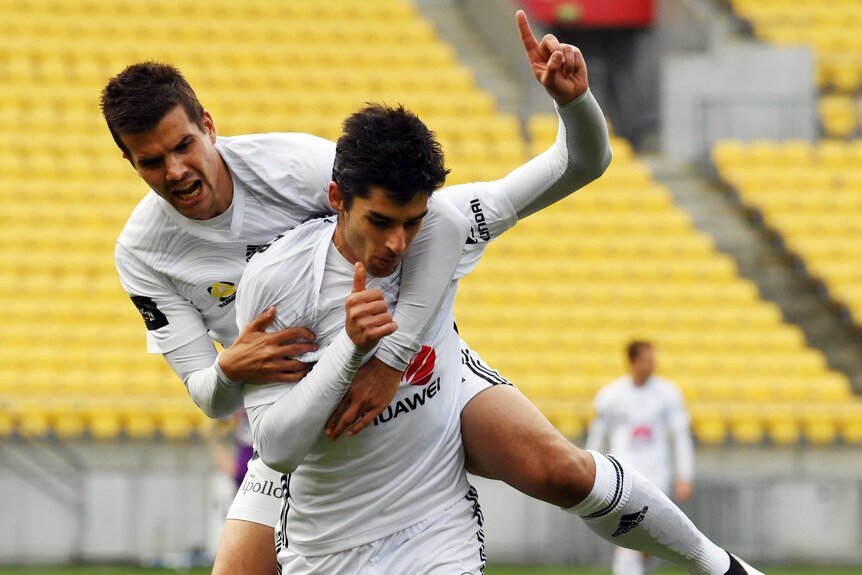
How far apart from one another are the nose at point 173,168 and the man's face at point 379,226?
53 centimetres

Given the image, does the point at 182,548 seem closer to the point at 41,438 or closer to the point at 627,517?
the point at 41,438

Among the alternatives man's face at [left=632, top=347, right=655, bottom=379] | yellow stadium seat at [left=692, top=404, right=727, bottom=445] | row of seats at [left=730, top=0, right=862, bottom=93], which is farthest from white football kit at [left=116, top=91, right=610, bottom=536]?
row of seats at [left=730, top=0, right=862, bottom=93]

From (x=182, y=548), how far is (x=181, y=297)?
693 centimetres

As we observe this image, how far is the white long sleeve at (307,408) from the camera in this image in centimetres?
411

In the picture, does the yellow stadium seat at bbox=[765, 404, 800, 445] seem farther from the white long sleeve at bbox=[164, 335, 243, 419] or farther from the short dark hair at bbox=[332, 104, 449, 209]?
the short dark hair at bbox=[332, 104, 449, 209]

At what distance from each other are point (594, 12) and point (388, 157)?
14808mm

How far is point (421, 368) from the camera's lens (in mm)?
4457

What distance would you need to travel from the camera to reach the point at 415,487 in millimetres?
4473

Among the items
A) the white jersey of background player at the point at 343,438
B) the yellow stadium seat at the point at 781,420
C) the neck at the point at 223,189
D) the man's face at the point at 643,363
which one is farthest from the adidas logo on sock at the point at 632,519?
the yellow stadium seat at the point at 781,420

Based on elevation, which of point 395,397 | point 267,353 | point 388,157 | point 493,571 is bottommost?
point 493,571

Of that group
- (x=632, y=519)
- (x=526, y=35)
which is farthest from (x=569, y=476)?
Answer: (x=526, y=35)

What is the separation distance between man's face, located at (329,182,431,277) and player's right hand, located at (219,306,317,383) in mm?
295

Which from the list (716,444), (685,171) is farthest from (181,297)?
(685,171)

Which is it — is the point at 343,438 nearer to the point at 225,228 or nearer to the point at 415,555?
the point at 415,555
